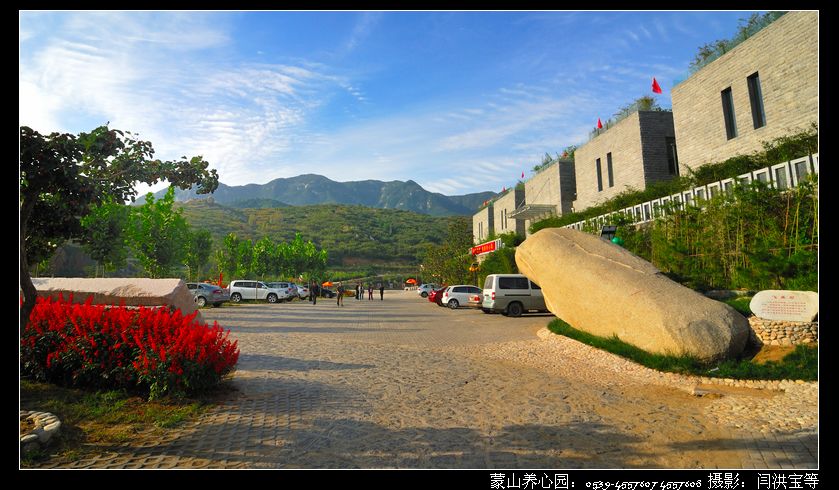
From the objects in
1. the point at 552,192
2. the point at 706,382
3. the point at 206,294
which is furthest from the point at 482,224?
the point at 706,382

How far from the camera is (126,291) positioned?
10297 millimetres

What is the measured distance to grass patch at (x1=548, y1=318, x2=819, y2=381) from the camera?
6.93m

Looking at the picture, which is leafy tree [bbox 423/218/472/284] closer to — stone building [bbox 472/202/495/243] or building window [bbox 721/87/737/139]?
stone building [bbox 472/202/495/243]

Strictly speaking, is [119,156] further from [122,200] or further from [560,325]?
[560,325]

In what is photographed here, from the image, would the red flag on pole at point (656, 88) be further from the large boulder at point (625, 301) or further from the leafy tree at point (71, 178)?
the leafy tree at point (71, 178)

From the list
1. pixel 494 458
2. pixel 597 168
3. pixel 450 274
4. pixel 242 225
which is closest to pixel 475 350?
pixel 494 458

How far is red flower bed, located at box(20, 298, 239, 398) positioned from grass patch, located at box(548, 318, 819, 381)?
23.1ft

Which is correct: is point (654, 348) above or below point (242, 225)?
below

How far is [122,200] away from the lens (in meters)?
5.46

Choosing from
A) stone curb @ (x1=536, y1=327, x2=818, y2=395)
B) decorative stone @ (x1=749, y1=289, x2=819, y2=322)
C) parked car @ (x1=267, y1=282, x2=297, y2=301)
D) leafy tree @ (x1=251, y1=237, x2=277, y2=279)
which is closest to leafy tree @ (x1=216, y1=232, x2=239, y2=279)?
leafy tree @ (x1=251, y1=237, x2=277, y2=279)

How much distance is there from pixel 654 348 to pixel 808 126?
1117cm

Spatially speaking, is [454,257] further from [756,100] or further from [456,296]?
[756,100]
